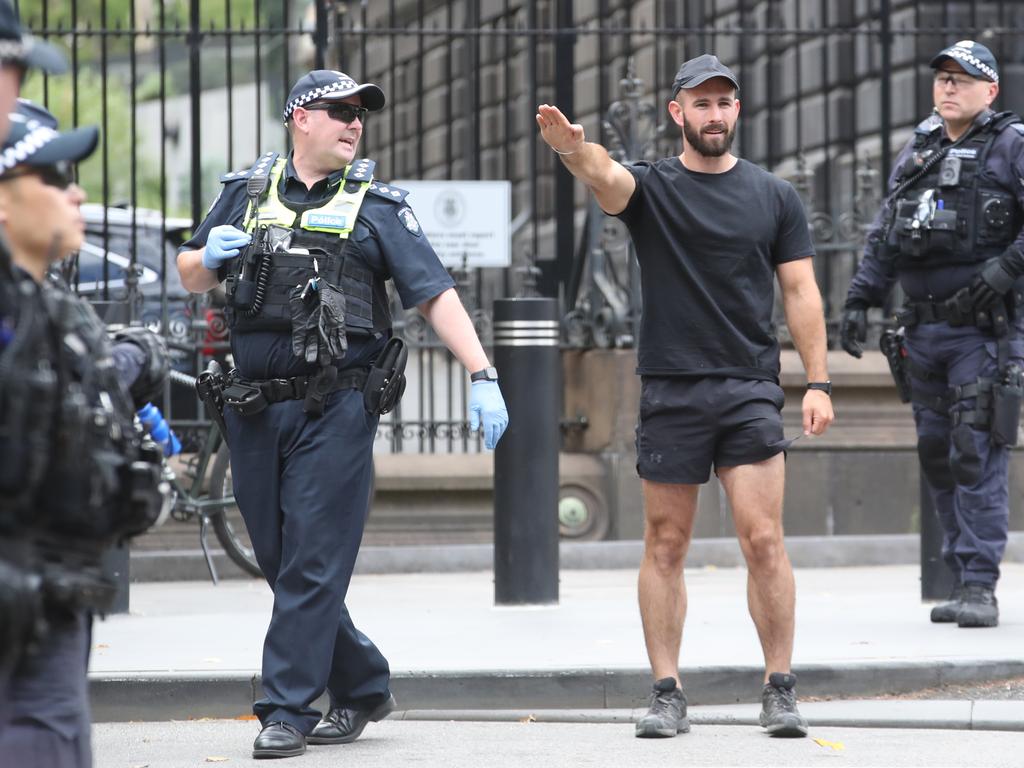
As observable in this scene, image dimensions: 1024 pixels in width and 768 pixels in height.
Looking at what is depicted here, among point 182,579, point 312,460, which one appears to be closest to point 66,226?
point 312,460

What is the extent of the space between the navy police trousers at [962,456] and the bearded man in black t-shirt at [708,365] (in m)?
1.83

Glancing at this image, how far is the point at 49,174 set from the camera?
10.9 ft

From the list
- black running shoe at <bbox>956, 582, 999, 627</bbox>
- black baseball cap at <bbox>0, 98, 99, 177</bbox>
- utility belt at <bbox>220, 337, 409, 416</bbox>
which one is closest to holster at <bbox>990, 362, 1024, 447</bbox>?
black running shoe at <bbox>956, 582, 999, 627</bbox>

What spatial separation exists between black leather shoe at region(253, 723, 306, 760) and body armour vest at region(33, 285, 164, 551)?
6.90 ft

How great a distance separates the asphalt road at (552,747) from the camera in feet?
18.1

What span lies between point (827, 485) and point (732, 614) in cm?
323

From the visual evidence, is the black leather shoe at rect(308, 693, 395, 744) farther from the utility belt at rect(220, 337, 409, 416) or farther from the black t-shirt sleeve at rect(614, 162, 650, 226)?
→ the black t-shirt sleeve at rect(614, 162, 650, 226)

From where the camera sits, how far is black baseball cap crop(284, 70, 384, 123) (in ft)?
18.6

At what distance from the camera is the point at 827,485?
1122 centimetres

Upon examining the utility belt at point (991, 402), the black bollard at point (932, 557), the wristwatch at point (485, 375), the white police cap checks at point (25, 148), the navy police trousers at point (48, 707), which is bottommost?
the black bollard at point (932, 557)

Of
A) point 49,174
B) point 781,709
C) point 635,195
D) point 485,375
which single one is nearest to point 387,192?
point 485,375

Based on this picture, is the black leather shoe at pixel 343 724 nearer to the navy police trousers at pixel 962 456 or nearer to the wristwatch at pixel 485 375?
the wristwatch at pixel 485 375

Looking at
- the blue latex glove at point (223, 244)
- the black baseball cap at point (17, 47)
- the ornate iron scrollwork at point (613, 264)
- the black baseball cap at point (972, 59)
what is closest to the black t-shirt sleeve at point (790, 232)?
the blue latex glove at point (223, 244)

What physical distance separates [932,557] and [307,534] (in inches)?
145
